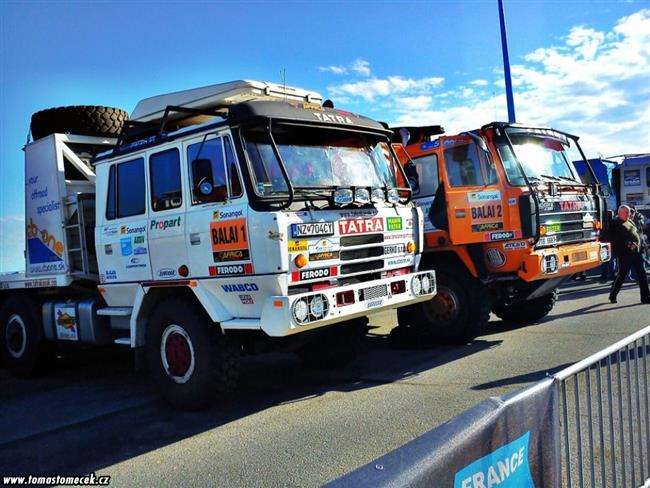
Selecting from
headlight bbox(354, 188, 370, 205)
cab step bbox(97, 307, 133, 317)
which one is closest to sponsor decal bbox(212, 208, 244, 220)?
headlight bbox(354, 188, 370, 205)

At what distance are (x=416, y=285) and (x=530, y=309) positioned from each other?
397cm

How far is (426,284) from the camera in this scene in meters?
6.09

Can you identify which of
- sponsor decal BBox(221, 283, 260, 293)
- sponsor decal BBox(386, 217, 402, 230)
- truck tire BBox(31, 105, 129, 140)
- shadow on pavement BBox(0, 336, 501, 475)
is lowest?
shadow on pavement BBox(0, 336, 501, 475)

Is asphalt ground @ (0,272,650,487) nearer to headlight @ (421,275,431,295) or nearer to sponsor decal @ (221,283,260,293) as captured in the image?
headlight @ (421,275,431,295)

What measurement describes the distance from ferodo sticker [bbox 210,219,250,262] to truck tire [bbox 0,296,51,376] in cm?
369

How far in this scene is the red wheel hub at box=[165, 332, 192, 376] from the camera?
542cm

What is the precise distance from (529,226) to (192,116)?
13.8ft

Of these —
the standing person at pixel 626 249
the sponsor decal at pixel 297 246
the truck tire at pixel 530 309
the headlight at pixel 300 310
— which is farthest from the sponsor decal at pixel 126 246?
the standing person at pixel 626 249

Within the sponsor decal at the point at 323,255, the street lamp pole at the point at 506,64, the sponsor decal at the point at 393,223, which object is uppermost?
the street lamp pole at the point at 506,64

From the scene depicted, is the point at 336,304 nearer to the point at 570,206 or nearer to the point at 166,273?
the point at 166,273

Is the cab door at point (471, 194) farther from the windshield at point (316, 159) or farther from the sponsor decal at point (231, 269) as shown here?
the sponsor decal at point (231, 269)

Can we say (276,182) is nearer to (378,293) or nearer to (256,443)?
(378,293)

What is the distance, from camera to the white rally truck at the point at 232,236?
196 inches

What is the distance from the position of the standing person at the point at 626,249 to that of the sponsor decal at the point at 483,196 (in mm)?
4325
